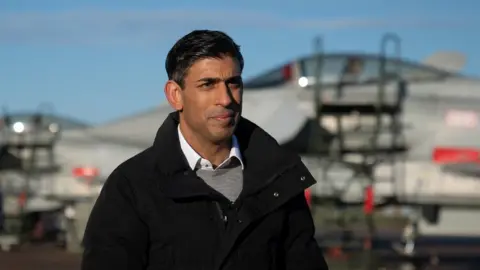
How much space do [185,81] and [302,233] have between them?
462mm

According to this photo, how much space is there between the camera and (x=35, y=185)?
2386 centimetres

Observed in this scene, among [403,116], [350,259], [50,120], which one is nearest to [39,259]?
[350,259]

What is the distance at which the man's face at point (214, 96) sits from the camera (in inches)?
101

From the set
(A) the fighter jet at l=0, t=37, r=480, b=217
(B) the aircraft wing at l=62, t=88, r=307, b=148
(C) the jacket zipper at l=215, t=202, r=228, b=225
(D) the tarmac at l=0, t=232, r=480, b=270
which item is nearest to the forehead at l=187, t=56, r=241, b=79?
(C) the jacket zipper at l=215, t=202, r=228, b=225

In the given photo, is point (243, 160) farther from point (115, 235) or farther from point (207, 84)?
point (115, 235)

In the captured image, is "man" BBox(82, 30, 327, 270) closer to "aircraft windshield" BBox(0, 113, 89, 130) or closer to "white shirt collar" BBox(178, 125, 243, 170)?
"white shirt collar" BBox(178, 125, 243, 170)

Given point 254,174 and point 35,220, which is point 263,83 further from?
point 254,174

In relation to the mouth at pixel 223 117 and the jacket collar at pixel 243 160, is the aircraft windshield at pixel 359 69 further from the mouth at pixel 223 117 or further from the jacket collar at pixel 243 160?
the mouth at pixel 223 117

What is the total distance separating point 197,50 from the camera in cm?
259

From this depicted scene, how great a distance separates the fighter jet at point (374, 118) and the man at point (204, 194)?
12.6 metres

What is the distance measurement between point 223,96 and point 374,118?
43.6ft

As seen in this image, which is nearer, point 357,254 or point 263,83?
point 357,254

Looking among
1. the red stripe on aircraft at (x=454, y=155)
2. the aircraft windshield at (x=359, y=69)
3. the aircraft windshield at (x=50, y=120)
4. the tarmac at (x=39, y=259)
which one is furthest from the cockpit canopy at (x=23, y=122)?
the red stripe on aircraft at (x=454, y=155)

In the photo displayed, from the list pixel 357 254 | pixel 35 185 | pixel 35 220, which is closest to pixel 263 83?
pixel 357 254
